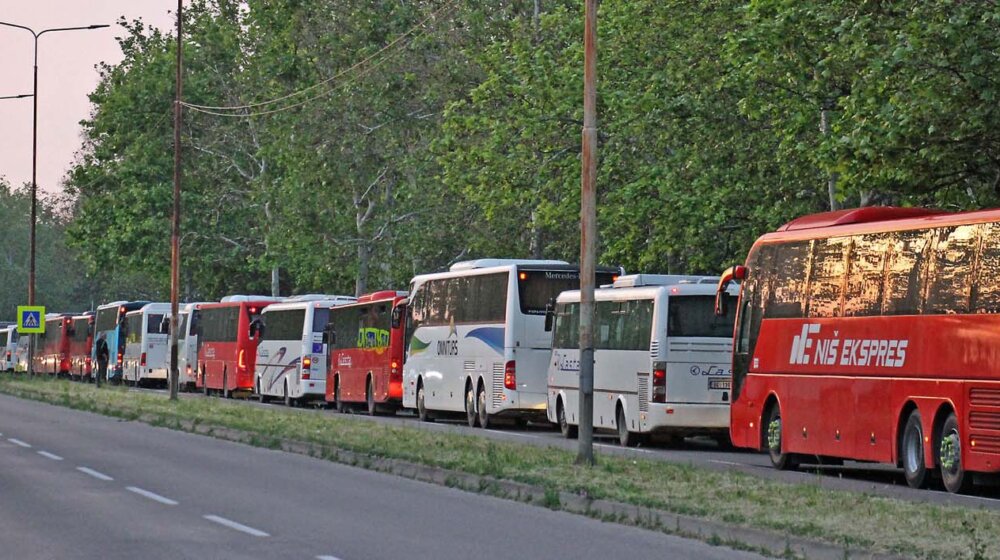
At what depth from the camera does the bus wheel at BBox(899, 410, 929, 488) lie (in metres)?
23.2

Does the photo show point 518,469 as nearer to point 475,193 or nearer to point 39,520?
point 39,520

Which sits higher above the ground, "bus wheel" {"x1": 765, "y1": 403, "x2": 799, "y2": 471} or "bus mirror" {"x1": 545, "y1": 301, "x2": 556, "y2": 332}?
"bus mirror" {"x1": 545, "y1": 301, "x2": 556, "y2": 332}

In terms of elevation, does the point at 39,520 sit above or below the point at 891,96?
below

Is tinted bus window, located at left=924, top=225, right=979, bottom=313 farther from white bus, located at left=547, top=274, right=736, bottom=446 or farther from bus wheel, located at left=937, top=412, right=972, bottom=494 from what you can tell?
white bus, located at left=547, top=274, right=736, bottom=446

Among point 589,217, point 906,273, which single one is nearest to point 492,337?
point 589,217

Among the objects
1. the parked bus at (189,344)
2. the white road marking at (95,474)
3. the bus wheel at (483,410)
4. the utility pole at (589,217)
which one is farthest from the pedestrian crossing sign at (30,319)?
the utility pole at (589,217)

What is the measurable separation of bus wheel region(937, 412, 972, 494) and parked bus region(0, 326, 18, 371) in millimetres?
94575

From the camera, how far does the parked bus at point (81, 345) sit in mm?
89500

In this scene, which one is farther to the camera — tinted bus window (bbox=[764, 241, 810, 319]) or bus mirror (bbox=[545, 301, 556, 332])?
bus mirror (bbox=[545, 301, 556, 332])

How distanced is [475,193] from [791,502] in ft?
115

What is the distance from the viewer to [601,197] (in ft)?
172

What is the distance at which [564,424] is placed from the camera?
37.1m

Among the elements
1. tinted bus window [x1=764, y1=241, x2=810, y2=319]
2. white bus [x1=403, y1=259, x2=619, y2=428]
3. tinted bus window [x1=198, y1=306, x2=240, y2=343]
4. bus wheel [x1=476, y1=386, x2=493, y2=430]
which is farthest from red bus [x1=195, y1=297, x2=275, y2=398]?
tinted bus window [x1=764, y1=241, x2=810, y2=319]

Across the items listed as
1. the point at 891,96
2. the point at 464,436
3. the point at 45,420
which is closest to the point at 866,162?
the point at 891,96
